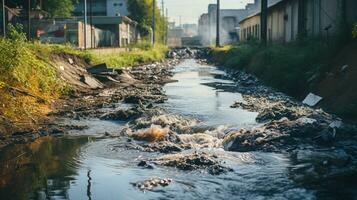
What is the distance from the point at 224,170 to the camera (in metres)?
9.54

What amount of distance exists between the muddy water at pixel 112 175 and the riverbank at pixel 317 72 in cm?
598

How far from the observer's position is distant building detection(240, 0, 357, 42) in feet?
72.6

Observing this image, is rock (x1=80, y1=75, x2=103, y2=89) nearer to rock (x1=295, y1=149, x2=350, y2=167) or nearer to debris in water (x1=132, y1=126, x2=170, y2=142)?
debris in water (x1=132, y1=126, x2=170, y2=142)

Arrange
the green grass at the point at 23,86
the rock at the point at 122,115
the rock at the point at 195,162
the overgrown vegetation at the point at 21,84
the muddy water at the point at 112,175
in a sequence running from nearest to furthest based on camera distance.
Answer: the muddy water at the point at 112,175 < the rock at the point at 195,162 < the green grass at the point at 23,86 < the overgrown vegetation at the point at 21,84 < the rock at the point at 122,115

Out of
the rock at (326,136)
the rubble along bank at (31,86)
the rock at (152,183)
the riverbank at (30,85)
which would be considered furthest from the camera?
the riverbank at (30,85)

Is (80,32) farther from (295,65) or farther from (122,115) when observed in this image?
(122,115)

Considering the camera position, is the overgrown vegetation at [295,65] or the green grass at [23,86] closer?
the green grass at [23,86]

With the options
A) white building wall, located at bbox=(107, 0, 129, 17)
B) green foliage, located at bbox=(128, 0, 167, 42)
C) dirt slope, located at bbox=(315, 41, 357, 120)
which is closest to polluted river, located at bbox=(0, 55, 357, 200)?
dirt slope, located at bbox=(315, 41, 357, 120)

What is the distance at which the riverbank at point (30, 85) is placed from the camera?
1356 centimetres

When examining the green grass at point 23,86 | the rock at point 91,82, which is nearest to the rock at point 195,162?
the green grass at point 23,86

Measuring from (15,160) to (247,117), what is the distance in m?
8.06

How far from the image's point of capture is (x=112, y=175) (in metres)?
9.39

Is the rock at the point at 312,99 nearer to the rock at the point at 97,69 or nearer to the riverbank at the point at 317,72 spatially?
the riverbank at the point at 317,72

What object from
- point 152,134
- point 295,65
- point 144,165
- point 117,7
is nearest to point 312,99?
point 295,65
